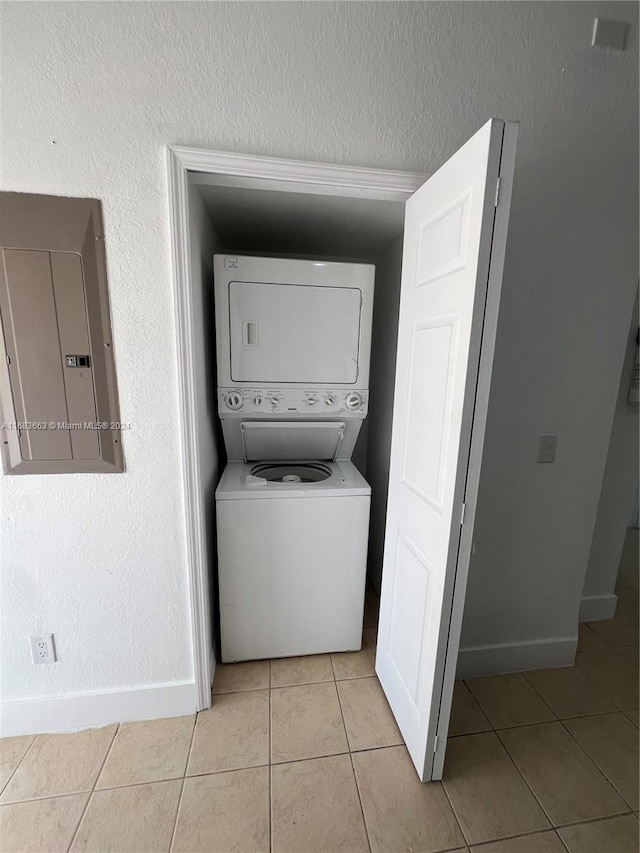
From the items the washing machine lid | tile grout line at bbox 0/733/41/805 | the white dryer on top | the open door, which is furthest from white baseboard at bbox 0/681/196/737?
the white dryer on top

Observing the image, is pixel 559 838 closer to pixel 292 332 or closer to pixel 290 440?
pixel 290 440

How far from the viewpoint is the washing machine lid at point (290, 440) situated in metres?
1.80

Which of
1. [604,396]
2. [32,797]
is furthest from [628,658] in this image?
[32,797]

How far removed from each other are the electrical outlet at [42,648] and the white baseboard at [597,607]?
2639 millimetres

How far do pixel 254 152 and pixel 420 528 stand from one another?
134 centimetres

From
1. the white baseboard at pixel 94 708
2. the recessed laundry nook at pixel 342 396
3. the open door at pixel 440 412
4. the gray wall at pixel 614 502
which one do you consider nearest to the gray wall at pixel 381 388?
the recessed laundry nook at pixel 342 396

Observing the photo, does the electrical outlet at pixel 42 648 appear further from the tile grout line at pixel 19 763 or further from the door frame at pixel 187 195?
the door frame at pixel 187 195

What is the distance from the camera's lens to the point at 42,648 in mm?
1358

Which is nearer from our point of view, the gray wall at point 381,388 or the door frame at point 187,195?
the door frame at point 187,195

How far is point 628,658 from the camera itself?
1.85 meters

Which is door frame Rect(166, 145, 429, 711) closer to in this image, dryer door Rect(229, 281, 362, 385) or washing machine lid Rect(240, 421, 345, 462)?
dryer door Rect(229, 281, 362, 385)

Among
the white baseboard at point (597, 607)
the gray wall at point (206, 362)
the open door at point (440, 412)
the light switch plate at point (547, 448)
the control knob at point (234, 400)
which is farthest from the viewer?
the white baseboard at point (597, 607)

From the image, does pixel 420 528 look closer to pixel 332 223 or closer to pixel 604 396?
pixel 604 396

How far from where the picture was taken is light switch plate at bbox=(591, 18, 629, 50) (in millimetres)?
1193
